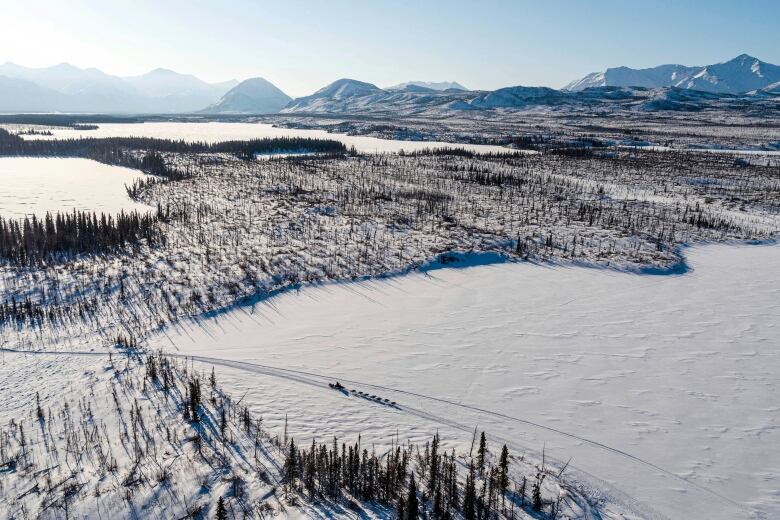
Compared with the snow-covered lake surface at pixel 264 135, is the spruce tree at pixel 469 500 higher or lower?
lower

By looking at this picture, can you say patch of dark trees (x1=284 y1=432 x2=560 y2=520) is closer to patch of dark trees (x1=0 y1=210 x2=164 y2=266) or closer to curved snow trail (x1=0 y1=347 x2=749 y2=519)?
curved snow trail (x1=0 y1=347 x2=749 y2=519)

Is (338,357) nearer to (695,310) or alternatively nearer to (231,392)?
(231,392)

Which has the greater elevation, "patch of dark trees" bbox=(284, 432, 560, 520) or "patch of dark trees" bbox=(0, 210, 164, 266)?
"patch of dark trees" bbox=(0, 210, 164, 266)

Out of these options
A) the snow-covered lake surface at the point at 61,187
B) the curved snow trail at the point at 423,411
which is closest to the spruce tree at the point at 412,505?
the curved snow trail at the point at 423,411

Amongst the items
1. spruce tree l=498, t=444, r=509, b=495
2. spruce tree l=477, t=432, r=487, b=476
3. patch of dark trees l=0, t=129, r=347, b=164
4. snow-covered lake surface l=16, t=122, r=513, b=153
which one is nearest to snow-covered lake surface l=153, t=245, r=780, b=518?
spruce tree l=477, t=432, r=487, b=476

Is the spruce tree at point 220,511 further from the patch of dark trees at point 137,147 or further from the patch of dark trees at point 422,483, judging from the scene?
the patch of dark trees at point 137,147

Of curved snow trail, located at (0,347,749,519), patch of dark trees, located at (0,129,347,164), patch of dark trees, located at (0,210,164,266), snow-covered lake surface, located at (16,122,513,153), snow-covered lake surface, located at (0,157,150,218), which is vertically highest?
snow-covered lake surface, located at (16,122,513,153)
